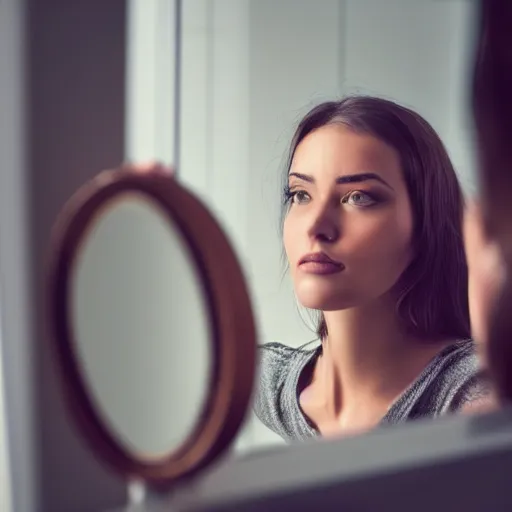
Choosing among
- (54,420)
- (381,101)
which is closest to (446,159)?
(381,101)

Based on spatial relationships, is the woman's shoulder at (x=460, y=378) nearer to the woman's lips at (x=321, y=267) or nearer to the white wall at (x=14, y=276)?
the woman's lips at (x=321, y=267)

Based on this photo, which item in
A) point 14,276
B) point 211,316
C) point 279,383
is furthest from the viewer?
point 279,383

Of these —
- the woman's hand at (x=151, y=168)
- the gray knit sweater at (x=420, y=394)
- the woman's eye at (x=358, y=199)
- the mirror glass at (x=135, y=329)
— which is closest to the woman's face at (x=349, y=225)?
the woman's eye at (x=358, y=199)

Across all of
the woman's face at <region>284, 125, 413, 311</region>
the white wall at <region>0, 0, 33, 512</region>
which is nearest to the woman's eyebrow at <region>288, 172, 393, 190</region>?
the woman's face at <region>284, 125, 413, 311</region>

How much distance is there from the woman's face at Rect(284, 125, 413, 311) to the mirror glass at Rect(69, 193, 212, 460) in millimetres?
213

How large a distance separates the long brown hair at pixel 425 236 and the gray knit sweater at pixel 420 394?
4cm

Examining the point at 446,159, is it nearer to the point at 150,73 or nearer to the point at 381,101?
the point at 381,101

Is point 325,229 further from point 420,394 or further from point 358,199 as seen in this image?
point 420,394

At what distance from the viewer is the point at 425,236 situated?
743 mm

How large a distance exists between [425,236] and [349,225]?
0.09 metres

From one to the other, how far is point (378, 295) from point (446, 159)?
180mm

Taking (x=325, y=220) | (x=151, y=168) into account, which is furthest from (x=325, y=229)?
(x=151, y=168)

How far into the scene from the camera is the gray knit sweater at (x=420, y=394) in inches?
27.7

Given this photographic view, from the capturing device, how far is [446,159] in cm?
78
